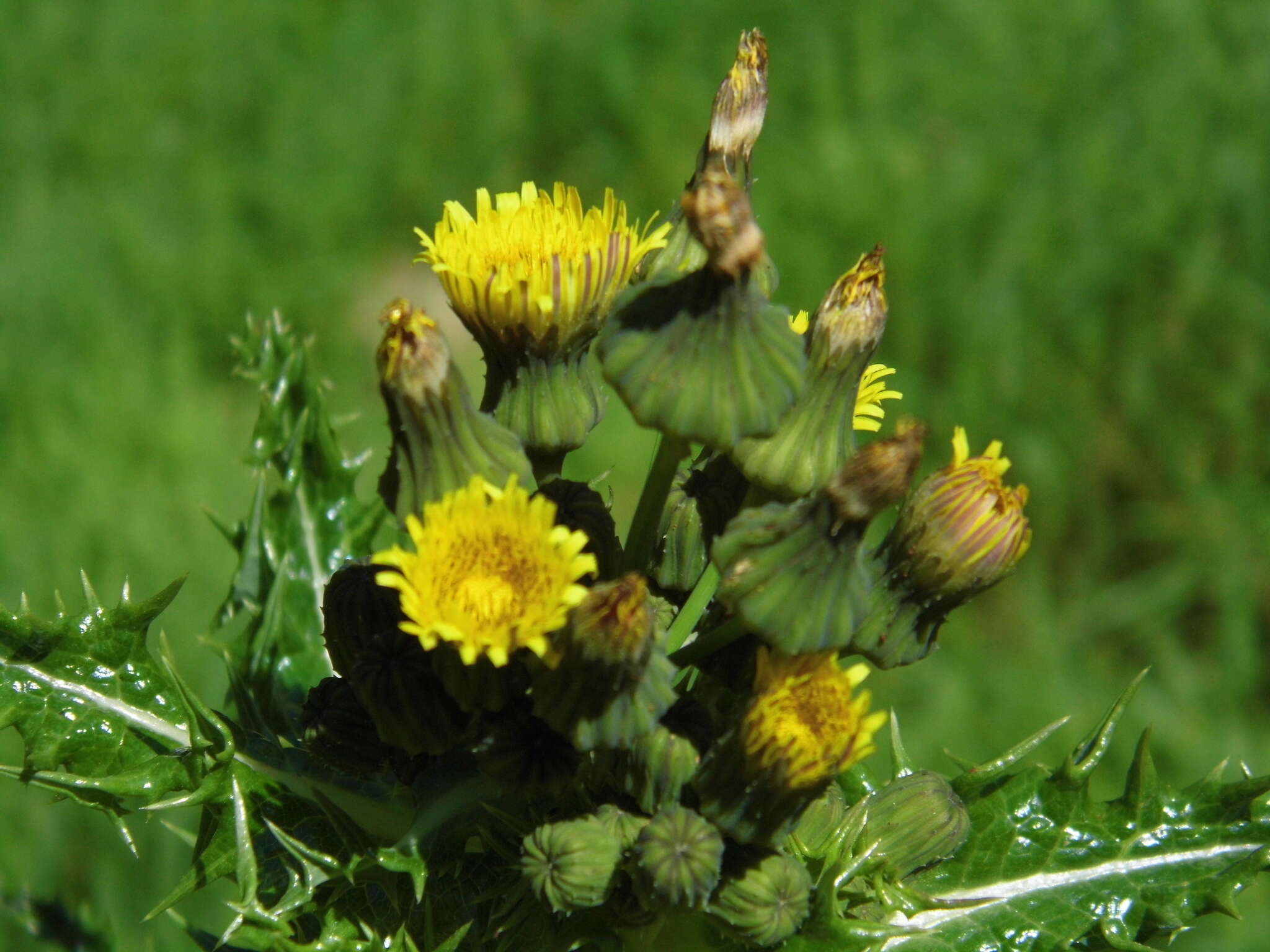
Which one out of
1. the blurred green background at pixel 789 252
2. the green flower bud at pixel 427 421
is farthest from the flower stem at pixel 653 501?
the blurred green background at pixel 789 252

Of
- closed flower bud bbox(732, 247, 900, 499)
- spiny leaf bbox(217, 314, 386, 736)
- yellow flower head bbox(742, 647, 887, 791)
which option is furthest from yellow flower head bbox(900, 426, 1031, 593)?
spiny leaf bbox(217, 314, 386, 736)

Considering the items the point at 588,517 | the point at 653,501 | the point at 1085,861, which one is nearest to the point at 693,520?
the point at 653,501

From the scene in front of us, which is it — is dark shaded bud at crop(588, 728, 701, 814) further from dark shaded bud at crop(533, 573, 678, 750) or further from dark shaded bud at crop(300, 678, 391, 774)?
dark shaded bud at crop(300, 678, 391, 774)

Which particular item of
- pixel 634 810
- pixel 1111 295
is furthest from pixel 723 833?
pixel 1111 295

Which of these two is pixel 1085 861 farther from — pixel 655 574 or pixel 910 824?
pixel 655 574

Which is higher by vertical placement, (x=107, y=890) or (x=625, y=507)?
(x=625, y=507)

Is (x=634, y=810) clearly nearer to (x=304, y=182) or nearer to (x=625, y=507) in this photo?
(x=625, y=507)

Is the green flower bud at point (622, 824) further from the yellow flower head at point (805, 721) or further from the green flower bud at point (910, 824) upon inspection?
the green flower bud at point (910, 824)
